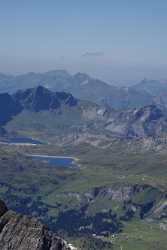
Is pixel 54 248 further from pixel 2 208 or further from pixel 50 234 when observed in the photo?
pixel 2 208

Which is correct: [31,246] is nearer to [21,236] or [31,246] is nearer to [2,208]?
[21,236]

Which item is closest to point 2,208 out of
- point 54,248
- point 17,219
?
point 17,219

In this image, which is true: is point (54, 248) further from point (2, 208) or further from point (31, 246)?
point (2, 208)

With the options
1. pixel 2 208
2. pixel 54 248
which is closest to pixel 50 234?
pixel 54 248
